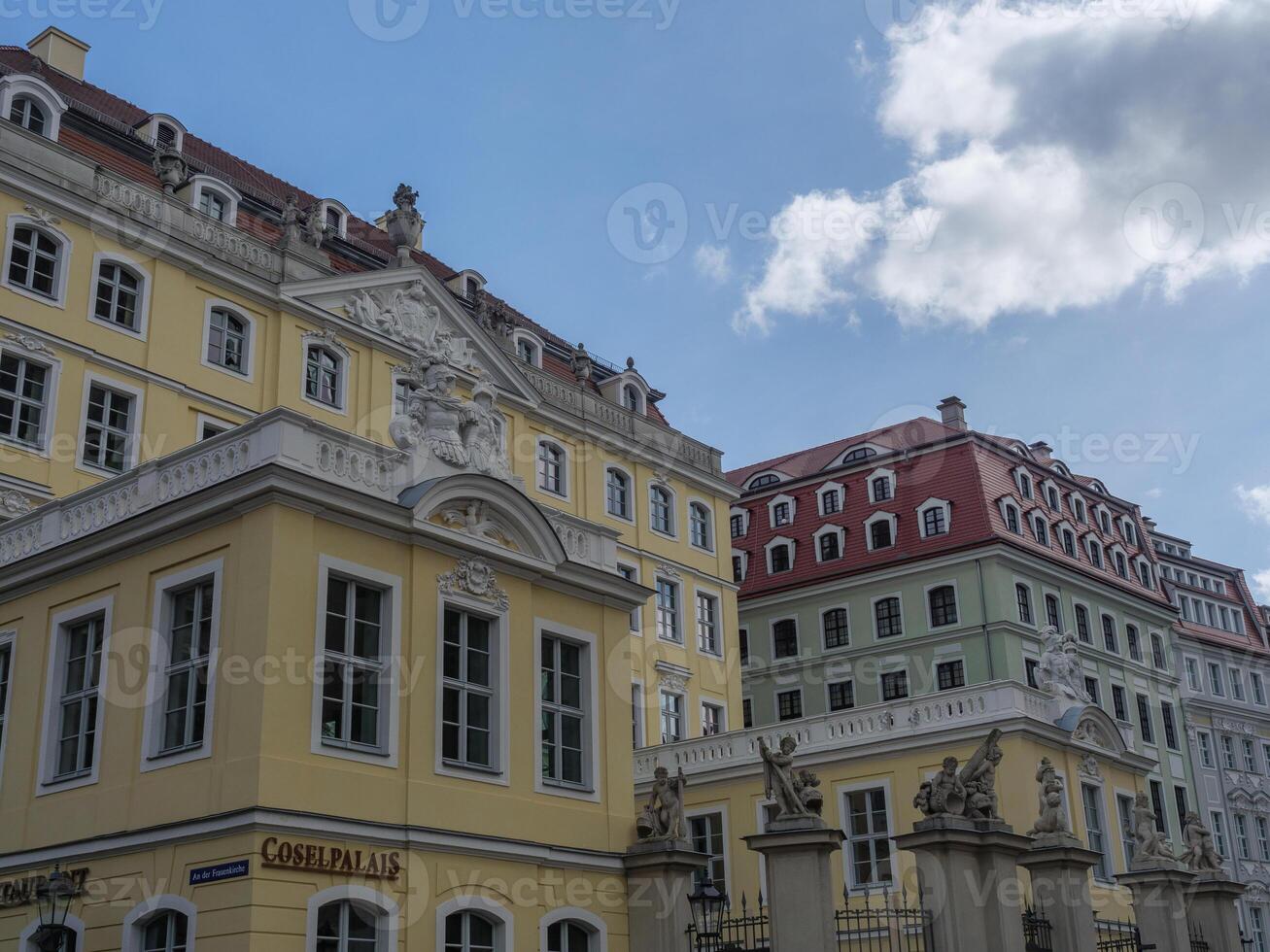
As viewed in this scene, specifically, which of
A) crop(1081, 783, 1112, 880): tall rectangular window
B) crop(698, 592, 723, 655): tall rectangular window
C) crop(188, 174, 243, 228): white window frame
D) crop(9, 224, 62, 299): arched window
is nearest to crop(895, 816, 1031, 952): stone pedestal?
crop(1081, 783, 1112, 880): tall rectangular window

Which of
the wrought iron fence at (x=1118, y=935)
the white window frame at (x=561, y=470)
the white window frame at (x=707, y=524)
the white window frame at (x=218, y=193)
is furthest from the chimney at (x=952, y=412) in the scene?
the white window frame at (x=218, y=193)

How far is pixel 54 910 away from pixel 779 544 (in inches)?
1746

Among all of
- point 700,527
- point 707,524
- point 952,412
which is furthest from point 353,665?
point 952,412

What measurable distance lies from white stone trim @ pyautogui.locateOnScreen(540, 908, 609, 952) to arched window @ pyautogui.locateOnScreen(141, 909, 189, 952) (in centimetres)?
526

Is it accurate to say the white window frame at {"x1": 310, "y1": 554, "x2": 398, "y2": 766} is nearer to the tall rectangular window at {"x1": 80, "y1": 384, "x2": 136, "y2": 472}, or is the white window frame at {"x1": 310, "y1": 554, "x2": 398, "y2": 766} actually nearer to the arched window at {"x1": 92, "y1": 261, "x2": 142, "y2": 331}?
the tall rectangular window at {"x1": 80, "y1": 384, "x2": 136, "y2": 472}

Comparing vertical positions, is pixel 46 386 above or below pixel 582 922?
above

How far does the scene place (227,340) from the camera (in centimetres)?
3506

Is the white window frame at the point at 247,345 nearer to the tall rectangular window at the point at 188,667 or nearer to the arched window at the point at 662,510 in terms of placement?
the arched window at the point at 662,510

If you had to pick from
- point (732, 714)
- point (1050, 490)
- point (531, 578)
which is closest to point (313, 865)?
point (531, 578)

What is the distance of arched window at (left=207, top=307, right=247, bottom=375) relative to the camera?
34594mm

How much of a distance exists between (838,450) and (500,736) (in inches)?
1756

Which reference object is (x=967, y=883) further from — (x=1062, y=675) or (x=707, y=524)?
(x=707, y=524)

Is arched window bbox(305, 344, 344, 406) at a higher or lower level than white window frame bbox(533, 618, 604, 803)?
higher

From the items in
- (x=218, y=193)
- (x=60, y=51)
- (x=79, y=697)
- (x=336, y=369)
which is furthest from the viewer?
(x=60, y=51)
